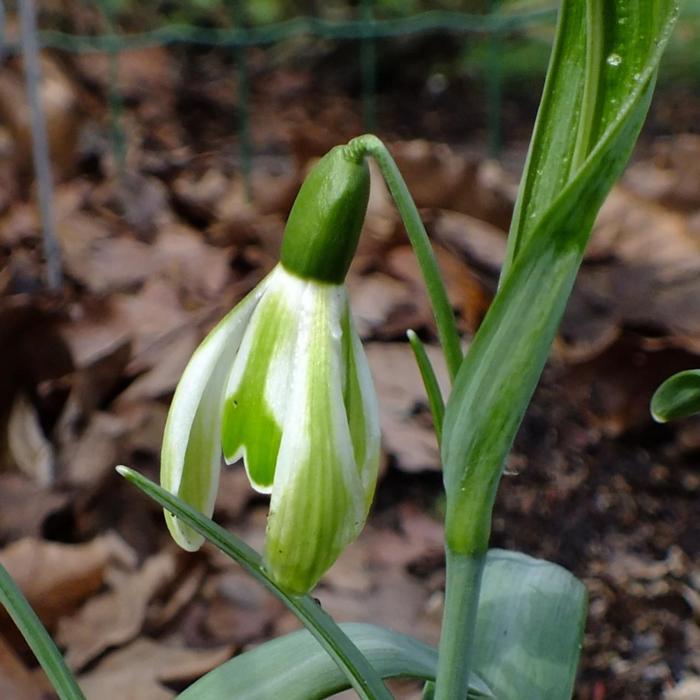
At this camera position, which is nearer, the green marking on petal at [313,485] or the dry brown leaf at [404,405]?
the green marking on petal at [313,485]

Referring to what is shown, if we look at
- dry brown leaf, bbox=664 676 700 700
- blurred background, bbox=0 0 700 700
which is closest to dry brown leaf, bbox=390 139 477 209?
blurred background, bbox=0 0 700 700

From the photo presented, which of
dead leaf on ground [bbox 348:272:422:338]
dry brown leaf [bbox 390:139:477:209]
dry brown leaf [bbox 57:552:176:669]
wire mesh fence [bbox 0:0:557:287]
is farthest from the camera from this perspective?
dry brown leaf [bbox 390:139:477:209]

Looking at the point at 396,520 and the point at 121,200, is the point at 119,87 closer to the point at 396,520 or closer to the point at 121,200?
the point at 121,200

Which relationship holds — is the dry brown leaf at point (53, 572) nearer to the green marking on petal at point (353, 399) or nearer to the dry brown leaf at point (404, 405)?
the dry brown leaf at point (404, 405)

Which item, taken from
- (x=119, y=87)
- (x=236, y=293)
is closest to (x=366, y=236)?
(x=236, y=293)

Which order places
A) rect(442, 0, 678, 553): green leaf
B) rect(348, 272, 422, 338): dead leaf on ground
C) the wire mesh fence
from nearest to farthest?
1. rect(442, 0, 678, 553): green leaf
2. rect(348, 272, 422, 338): dead leaf on ground
3. the wire mesh fence

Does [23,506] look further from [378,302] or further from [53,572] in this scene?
[378,302]

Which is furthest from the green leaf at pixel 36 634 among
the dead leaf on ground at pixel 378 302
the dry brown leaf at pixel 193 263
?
the dry brown leaf at pixel 193 263

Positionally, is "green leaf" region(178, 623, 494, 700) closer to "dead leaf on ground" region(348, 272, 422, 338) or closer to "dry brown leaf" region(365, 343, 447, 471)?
"dry brown leaf" region(365, 343, 447, 471)
